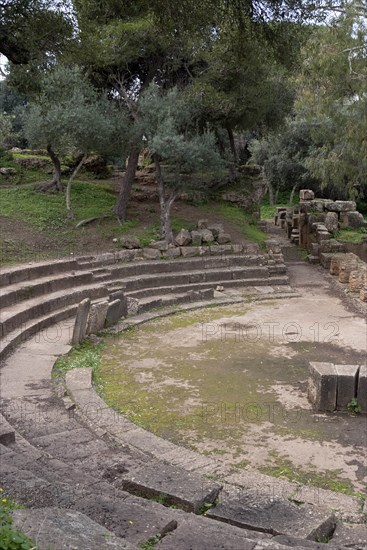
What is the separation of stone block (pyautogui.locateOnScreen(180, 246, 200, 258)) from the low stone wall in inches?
394

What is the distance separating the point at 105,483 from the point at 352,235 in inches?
821

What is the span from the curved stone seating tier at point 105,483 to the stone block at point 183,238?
251 inches

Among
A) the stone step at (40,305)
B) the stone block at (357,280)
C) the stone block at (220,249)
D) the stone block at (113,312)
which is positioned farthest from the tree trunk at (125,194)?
the stone block at (357,280)

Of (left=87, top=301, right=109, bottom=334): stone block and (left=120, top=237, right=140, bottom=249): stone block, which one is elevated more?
(left=120, top=237, right=140, bottom=249): stone block

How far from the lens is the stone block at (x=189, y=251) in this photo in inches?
725

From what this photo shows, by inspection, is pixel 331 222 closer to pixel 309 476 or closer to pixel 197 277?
pixel 197 277

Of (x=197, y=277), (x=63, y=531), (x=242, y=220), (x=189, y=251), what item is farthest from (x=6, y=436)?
(x=242, y=220)

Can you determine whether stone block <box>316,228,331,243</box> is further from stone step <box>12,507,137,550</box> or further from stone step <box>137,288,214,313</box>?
stone step <box>12,507,137,550</box>

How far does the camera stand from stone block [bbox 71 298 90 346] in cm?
1168

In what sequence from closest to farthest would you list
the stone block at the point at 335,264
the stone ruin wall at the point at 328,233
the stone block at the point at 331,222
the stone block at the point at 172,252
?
the stone block at the point at 172,252, the stone ruin wall at the point at 328,233, the stone block at the point at 335,264, the stone block at the point at 331,222

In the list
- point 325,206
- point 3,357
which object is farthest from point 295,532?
point 325,206

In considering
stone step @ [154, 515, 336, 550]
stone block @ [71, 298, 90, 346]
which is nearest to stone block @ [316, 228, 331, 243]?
stone block @ [71, 298, 90, 346]

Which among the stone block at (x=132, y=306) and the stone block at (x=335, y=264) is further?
the stone block at (x=335, y=264)

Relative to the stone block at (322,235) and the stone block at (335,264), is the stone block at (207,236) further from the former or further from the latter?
the stone block at (322,235)
